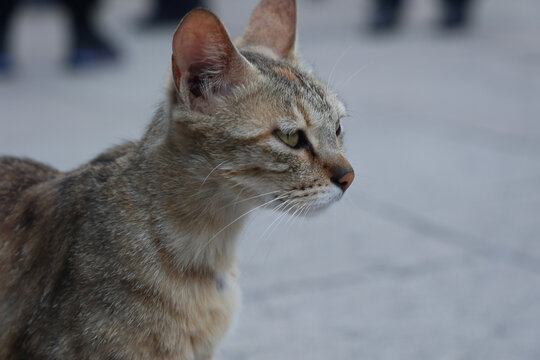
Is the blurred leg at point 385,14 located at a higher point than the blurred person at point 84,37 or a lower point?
lower

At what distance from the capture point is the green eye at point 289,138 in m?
2.79

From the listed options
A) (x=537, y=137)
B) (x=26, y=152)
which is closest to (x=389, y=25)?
(x=537, y=137)

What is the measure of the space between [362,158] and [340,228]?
1.35m

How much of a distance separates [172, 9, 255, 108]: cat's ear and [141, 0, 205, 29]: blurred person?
386 inches

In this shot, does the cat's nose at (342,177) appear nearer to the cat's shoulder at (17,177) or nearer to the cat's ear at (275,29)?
the cat's ear at (275,29)

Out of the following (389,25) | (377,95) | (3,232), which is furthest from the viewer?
(389,25)

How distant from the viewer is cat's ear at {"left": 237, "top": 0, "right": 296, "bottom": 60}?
3420mm

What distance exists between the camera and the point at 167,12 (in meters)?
12.5

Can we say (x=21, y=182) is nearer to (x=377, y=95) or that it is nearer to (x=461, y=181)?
(x=461, y=181)

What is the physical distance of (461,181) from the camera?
583cm

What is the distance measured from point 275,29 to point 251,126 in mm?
850

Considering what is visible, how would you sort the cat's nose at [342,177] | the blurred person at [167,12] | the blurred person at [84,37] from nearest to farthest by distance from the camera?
1. the cat's nose at [342,177]
2. the blurred person at [84,37]
3. the blurred person at [167,12]

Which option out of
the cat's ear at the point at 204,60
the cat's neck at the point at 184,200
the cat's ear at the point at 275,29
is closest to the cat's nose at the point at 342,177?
the cat's neck at the point at 184,200

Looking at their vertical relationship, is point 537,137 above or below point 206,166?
below
